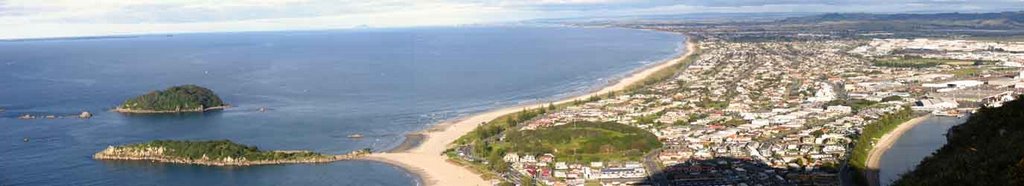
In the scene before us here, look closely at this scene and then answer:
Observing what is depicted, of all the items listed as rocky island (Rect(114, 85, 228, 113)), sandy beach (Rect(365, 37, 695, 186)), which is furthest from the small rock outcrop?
sandy beach (Rect(365, 37, 695, 186))

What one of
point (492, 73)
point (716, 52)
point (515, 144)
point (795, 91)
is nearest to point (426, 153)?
point (515, 144)

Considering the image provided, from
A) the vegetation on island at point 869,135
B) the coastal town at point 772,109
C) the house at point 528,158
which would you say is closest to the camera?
the vegetation on island at point 869,135

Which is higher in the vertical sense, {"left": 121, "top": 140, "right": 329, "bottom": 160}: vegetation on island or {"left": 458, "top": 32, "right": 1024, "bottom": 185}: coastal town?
{"left": 121, "top": 140, "right": 329, "bottom": 160}: vegetation on island

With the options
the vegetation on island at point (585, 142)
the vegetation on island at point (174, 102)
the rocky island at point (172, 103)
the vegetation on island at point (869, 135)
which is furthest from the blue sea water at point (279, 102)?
the vegetation on island at point (869, 135)

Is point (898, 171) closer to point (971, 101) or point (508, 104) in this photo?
point (971, 101)

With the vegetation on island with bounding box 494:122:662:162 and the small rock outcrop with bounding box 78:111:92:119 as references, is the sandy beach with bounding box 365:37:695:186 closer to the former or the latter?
the vegetation on island with bounding box 494:122:662:162

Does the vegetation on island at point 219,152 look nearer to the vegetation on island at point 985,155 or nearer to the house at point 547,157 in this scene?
the house at point 547,157
